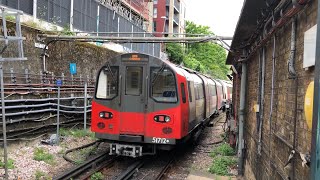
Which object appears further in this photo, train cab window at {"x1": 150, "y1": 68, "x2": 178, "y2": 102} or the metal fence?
the metal fence

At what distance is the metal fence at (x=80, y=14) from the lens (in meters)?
15.6

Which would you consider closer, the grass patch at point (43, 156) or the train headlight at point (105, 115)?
the grass patch at point (43, 156)

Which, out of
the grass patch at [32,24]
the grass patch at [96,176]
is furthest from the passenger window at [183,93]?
the grass patch at [32,24]

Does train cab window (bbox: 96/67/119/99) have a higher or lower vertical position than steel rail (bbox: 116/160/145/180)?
higher

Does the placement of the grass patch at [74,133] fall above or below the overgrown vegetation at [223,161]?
above

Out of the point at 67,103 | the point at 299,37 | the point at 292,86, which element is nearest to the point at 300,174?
the point at 292,86

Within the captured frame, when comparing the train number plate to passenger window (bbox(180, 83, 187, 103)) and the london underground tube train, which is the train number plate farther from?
passenger window (bbox(180, 83, 187, 103))

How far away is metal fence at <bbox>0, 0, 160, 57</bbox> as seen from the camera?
51.1 ft

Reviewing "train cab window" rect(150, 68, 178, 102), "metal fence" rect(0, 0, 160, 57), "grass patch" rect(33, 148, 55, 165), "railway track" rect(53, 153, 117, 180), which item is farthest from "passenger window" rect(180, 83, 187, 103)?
"metal fence" rect(0, 0, 160, 57)

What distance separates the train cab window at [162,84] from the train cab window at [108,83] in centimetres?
101

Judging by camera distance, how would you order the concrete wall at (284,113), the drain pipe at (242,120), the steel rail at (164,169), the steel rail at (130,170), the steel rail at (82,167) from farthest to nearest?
1. the drain pipe at (242,120)
2. the steel rail at (164,169)
3. the steel rail at (130,170)
4. the steel rail at (82,167)
5. the concrete wall at (284,113)

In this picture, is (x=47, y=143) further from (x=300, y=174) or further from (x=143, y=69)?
(x=300, y=174)

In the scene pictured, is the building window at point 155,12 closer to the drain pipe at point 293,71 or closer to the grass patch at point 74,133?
the grass patch at point 74,133

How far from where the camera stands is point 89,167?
930cm
